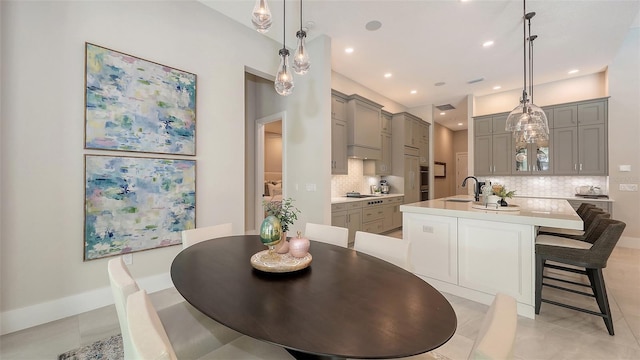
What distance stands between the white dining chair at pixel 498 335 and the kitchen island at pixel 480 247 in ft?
5.83

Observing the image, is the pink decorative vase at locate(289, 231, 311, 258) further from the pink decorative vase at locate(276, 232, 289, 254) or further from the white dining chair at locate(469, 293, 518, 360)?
the white dining chair at locate(469, 293, 518, 360)

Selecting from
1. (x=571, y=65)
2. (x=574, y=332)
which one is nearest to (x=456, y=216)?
(x=574, y=332)

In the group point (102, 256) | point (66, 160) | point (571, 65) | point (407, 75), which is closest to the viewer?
point (66, 160)

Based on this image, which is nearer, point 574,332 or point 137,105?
point 574,332

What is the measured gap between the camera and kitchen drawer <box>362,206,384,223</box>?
4.60 m

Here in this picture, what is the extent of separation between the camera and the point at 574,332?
6.52ft

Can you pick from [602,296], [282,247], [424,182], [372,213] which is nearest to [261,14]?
[282,247]

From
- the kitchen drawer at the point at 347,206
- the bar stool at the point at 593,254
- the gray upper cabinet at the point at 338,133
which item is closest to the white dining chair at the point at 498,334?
the bar stool at the point at 593,254

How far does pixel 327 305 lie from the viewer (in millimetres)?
954

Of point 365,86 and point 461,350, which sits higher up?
point 365,86

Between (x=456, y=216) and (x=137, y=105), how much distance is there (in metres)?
3.44

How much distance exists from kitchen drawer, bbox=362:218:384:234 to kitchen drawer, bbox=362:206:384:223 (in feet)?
0.24

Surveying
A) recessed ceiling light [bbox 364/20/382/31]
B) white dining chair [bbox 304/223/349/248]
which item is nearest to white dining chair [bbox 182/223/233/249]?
white dining chair [bbox 304/223/349/248]

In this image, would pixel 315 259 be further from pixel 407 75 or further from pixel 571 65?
pixel 571 65
